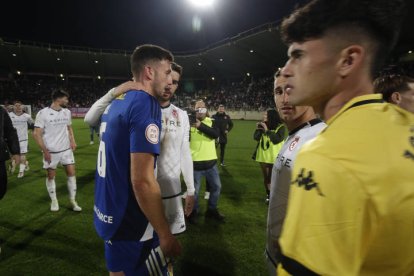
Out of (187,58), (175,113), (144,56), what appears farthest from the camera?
(187,58)

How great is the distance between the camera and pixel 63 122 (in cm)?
630

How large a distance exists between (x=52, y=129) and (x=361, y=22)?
641 centimetres

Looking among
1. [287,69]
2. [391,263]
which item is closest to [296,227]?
[391,263]

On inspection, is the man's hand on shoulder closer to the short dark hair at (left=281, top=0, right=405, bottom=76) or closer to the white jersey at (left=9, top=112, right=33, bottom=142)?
the short dark hair at (left=281, top=0, right=405, bottom=76)

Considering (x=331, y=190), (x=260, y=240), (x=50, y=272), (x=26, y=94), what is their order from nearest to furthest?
1. (x=331, y=190)
2. (x=50, y=272)
3. (x=260, y=240)
4. (x=26, y=94)

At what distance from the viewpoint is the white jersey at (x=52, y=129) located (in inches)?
241

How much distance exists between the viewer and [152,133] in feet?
6.31

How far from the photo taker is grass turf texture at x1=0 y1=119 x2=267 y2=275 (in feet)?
12.9

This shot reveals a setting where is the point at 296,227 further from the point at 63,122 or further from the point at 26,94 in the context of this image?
the point at 26,94

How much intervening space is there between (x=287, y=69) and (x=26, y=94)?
170 feet

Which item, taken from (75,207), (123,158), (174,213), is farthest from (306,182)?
(75,207)

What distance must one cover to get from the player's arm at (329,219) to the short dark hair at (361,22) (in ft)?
1.66

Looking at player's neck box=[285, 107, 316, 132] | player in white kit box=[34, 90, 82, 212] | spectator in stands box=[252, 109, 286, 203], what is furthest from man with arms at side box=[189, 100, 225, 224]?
player's neck box=[285, 107, 316, 132]

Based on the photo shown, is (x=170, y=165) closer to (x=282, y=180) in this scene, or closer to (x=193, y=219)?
(x=282, y=180)
